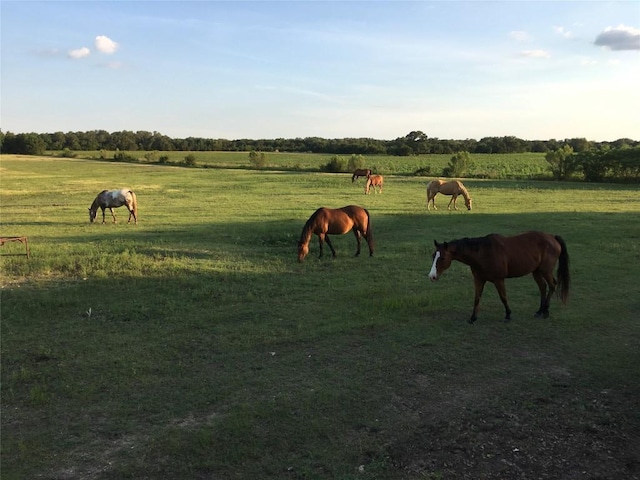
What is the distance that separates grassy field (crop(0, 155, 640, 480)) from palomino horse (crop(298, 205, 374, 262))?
545mm

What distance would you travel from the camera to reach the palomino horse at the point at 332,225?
12311 millimetres

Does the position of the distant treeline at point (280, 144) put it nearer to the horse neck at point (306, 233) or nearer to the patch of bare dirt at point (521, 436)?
the horse neck at point (306, 233)

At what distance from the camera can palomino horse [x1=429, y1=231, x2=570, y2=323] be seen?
7.63 metres

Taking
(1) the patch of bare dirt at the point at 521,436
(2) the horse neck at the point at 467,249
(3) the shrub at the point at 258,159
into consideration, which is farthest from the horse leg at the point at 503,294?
(3) the shrub at the point at 258,159

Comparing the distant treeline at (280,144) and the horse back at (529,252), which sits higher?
the distant treeline at (280,144)

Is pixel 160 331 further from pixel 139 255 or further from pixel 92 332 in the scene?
pixel 139 255

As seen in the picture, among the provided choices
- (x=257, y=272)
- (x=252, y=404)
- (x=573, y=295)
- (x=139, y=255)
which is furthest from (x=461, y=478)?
(x=139, y=255)

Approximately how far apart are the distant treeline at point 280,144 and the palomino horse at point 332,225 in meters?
77.1

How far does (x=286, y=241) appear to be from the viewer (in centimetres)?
1472

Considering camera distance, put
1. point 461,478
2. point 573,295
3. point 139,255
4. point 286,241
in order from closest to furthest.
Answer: point 461,478 → point 573,295 → point 139,255 → point 286,241

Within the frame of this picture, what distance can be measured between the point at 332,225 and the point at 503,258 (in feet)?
18.8

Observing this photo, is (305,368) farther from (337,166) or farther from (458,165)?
(337,166)

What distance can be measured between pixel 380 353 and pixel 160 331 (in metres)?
3.44

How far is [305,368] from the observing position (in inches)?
244
